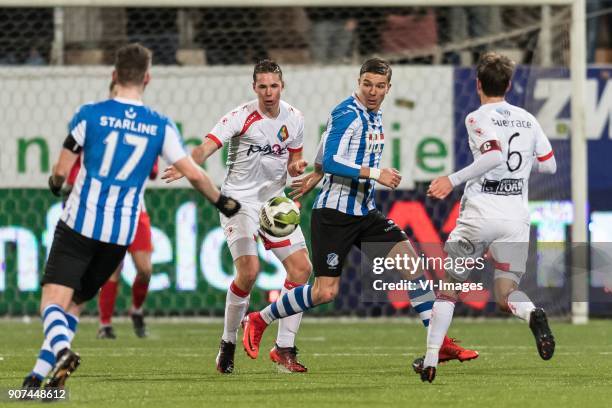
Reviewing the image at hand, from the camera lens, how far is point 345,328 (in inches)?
514

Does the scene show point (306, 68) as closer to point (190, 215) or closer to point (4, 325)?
point (190, 215)

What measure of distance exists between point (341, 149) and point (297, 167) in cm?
55

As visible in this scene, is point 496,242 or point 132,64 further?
point 496,242

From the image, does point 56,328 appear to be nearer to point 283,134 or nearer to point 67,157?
point 67,157

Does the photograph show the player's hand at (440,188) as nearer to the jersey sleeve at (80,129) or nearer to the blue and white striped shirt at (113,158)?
the blue and white striped shirt at (113,158)

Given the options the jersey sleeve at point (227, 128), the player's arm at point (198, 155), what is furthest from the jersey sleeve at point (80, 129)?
the jersey sleeve at point (227, 128)

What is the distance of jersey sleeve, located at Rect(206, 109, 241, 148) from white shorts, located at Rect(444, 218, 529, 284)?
1658mm

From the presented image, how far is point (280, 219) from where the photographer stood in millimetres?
8328

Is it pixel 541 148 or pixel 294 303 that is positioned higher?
pixel 541 148

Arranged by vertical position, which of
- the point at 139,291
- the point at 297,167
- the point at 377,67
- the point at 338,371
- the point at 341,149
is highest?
the point at 377,67

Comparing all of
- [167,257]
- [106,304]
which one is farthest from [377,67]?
[167,257]

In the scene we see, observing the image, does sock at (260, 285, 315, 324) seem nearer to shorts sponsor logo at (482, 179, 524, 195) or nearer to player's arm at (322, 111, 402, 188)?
player's arm at (322, 111, 402, 188)

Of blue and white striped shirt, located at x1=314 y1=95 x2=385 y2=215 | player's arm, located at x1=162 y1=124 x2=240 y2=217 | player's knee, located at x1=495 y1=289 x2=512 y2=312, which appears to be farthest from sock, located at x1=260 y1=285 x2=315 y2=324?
player's arm, located at x1=162 y1=124 x2=240 y2=217

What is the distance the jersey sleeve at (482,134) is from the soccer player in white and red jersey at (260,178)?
1379mm
